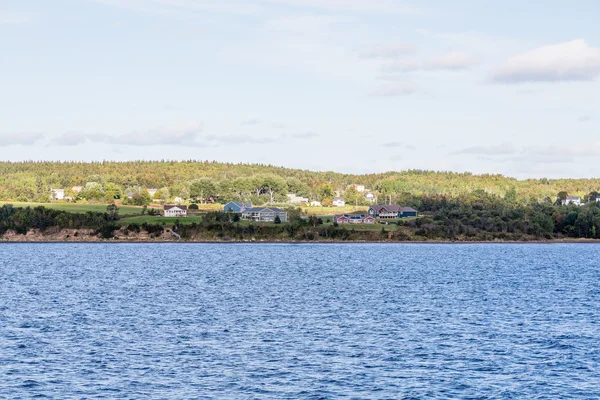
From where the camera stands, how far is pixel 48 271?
10550 centimetres

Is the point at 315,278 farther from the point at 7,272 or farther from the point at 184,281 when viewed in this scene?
the point at 7,272

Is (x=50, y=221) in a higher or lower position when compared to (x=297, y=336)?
higher

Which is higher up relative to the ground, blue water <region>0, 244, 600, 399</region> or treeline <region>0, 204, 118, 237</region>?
treeline <region>0, 204, 118, 237</region>

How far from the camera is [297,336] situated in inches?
1943

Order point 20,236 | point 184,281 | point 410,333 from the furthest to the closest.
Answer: point 20,236
point 184,281
point 410,333

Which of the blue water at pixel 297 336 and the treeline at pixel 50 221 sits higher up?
the treeline at pixel 50 221

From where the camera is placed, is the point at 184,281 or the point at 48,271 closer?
the point at 184,281

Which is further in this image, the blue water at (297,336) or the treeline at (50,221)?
the treeline at (50,221)

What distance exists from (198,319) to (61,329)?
32.0 ft

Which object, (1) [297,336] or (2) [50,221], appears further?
(2) [50,221]

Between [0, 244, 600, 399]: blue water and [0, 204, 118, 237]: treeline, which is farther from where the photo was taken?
[0, 204, 118, 237]: treeline

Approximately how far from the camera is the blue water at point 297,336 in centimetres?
3656

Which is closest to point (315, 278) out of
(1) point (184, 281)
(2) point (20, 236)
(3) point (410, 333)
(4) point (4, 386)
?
(1) point (184, 281)

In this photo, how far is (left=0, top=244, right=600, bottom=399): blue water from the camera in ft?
120
